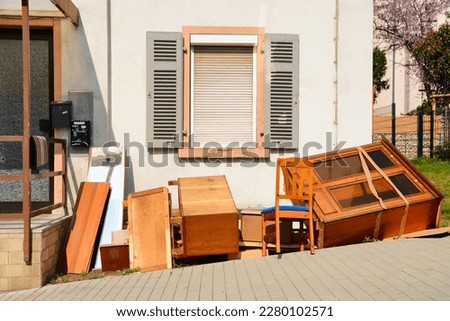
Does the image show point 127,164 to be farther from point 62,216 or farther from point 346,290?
point 346,290

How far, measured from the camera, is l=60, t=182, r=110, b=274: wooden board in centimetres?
820

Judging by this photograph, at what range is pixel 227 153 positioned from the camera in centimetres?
945

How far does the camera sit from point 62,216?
8797 millimetres

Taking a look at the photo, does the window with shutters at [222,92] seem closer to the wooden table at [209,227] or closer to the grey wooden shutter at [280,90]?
the grey wooden shutter at [280,90]

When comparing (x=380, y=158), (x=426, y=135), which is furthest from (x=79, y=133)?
(x=426, y=135)

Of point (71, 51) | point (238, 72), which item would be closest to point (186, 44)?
point (238, 72)

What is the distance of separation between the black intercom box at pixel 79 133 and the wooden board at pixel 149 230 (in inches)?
50.7

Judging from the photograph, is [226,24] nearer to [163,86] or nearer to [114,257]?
[163,86]

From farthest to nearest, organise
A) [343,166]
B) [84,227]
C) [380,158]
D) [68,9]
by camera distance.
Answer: [380,158]
[343,166]
[68,9]
[84,227]

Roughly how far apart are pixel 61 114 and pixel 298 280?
4138 millimetres

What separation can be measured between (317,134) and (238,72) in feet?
4.71

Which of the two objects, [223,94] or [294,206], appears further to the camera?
[223,94]

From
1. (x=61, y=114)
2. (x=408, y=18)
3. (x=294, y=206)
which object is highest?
(x=408, y=18)

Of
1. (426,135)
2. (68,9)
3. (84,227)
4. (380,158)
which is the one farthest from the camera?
(426,135)
